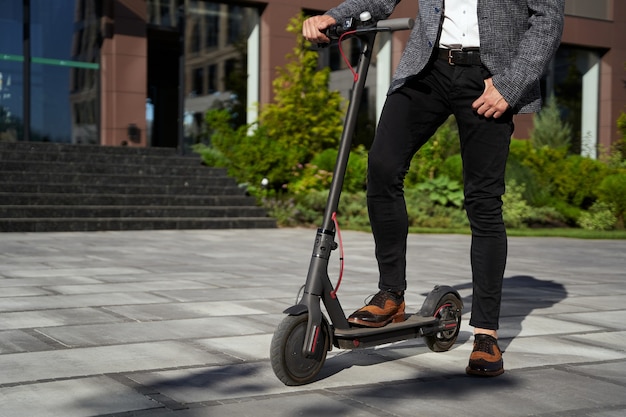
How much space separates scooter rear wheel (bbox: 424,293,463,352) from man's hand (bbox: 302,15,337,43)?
1262mm

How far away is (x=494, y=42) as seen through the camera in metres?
3.49

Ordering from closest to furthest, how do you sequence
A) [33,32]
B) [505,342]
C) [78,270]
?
1. [505,342]
2. [78,270]
3. [33,32]

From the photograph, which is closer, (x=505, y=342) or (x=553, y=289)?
(x=505, y=342)

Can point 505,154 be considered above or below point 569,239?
above

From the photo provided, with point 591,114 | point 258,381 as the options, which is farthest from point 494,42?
point 591,114

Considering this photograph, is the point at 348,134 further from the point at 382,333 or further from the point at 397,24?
the point at 382,333

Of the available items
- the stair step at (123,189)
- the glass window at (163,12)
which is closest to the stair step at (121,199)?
the stair step at (123,189)

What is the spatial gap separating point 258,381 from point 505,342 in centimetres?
144

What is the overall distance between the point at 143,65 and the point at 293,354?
15.3m

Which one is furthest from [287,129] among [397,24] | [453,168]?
[397,24]

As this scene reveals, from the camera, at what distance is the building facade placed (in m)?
17.0

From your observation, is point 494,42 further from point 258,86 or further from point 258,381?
point 258,86

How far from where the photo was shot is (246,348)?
3.86m

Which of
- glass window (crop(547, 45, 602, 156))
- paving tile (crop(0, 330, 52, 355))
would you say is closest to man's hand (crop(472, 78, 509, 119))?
paving tile (crop(0, 330, 52, 355))
